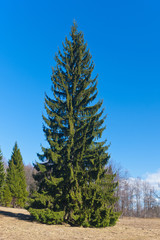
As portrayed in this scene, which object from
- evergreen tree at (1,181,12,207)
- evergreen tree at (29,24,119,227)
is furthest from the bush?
evergreen tree at (1,181,12,207)

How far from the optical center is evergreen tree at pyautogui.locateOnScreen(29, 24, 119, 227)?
1333 cm

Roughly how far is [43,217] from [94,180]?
4.29 meters

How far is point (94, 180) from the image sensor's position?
576 inches

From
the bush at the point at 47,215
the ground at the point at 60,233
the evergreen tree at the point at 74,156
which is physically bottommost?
the ground at the point at 60,233

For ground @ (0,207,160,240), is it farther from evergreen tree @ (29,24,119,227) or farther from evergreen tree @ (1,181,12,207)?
evergreen tree @ (1,181,12,207)

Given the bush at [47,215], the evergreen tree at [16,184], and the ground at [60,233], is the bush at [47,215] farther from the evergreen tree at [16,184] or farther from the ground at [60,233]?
the evergreen tree at [16,184]

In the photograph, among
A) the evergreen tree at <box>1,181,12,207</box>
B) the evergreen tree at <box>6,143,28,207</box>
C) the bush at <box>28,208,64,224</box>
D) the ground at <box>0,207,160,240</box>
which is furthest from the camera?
the evergreen tree at <box>6,143,28,207</box>

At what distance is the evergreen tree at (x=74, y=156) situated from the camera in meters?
13.3

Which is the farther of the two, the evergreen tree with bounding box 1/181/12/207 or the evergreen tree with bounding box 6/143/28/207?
the evergreen tree with bounding box 6/143/28/207

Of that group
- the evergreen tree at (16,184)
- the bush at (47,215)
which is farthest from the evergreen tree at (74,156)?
the evergreen tree at (16,184)

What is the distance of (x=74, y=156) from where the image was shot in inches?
572

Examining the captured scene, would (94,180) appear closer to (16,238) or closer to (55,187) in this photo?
(55,187)

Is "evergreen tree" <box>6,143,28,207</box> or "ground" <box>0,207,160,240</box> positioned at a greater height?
"evergreen tree" <box>6,143,28,207</box>

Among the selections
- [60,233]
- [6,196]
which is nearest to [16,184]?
[6,196]
